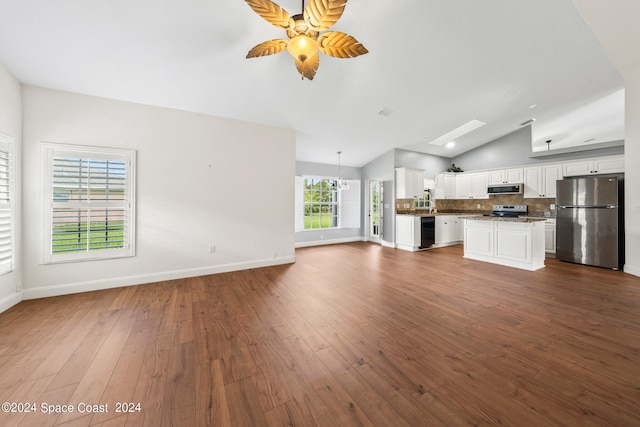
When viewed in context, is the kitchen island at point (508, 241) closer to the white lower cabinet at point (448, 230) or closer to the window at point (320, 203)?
the white lower cabinet at point (448, 230)

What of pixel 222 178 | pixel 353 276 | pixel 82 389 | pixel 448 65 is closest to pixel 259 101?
pixel 222 178

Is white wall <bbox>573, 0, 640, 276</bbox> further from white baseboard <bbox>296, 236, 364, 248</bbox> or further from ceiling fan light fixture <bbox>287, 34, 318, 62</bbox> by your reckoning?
white baseboard <bbox>296, 236, 364, 248</bbox>

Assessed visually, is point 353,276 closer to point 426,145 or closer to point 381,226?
point 381,226

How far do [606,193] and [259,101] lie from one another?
6549 mm

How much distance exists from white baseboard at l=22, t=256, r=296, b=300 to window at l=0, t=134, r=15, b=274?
1.55 ft

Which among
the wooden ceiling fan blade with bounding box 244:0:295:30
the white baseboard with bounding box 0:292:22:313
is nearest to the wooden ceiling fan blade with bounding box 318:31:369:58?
the wooden ceiling fan blade with bounding box 244:0:295:30

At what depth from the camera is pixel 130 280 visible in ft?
11.5

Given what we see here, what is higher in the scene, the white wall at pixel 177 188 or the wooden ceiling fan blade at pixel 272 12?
the wooden ceiling fan blade at pixel 272 12

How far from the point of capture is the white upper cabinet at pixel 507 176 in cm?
600

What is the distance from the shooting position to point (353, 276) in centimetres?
397

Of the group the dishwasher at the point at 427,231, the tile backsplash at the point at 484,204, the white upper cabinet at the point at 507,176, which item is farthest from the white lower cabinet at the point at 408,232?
the white upper cabinet at the point at 507,176

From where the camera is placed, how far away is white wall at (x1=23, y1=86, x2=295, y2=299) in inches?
120

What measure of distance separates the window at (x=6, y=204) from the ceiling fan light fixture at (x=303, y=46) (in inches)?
137

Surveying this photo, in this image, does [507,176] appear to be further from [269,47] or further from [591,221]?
[269,47]
